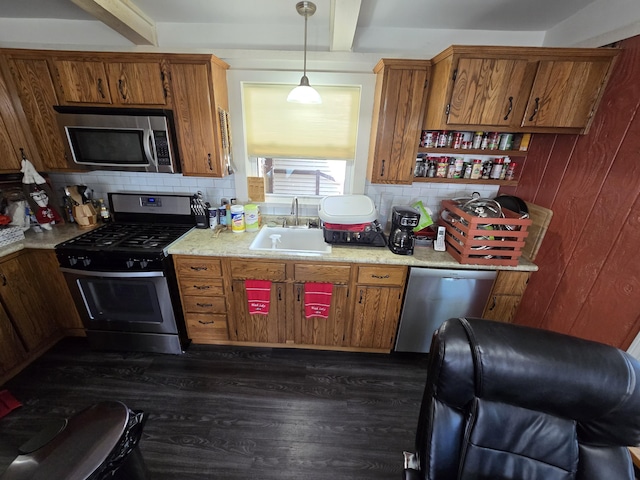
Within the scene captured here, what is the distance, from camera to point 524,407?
2.61ft

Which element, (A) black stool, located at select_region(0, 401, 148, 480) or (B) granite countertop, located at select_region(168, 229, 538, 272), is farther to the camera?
(B) granite countertop, located at select_region(168, 229, 538, 272)

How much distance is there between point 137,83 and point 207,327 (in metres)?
1.87

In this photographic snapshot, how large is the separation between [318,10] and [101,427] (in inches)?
93.4

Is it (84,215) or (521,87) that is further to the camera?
(84,215)

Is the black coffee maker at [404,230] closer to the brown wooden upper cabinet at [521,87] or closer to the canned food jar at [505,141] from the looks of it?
the brown wooden upper cabinet at [521,87]

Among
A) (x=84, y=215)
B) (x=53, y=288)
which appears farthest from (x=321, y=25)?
(x=53, y=288)

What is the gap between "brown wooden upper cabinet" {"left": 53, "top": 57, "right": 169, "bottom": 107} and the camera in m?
1.71

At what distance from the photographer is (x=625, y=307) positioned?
1286 millimetres

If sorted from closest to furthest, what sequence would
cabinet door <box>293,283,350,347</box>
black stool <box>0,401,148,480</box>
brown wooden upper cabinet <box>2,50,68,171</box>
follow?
1. black stool <box>0,401,148,480</box>
2. brown wooden upper cabinet <box>2,50,68,171</box>
3. cabinet door <box>293,283,350,347</box>

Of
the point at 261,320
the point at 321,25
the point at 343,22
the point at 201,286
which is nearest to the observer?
the point at 343,22

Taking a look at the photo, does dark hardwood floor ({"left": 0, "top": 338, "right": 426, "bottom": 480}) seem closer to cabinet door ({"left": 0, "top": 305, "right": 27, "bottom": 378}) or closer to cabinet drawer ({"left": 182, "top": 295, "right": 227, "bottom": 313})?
cabinet door ({"left": 0, "top": 305, "right": 27, "bottom": 378})

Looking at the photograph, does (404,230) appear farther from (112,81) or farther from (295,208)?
(112,81)

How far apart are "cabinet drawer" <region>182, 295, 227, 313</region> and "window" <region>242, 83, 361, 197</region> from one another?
1189 mm

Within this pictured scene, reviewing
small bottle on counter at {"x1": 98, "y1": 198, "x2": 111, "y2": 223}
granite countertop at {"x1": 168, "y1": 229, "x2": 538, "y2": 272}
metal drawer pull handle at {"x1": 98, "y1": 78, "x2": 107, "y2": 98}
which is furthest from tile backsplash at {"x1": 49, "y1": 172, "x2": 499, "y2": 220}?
metal drawer pull handle at {"x1": 98, "y1": 78, "x2": 107, "y2": 98}
